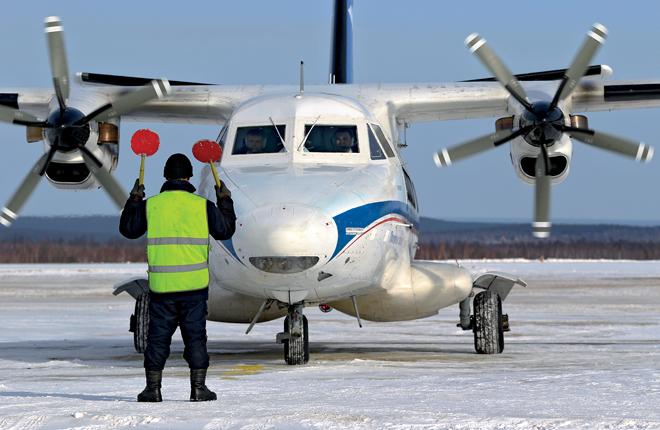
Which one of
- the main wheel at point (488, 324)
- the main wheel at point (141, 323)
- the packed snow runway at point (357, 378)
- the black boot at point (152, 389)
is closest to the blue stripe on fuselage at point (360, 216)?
the packed snow runway at point (357, 378)

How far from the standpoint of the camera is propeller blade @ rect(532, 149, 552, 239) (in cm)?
1463

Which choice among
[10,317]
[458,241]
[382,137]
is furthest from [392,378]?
[458,241]

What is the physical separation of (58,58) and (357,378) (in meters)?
6.78

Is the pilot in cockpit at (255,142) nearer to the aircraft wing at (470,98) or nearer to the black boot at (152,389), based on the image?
the aircraft wing at (470,98)

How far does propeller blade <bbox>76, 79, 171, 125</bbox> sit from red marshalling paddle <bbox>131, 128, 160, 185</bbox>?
560cm

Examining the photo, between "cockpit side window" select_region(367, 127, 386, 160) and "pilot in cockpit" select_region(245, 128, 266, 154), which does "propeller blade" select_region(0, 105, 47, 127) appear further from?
"cockpit side window" select_region(367, 127, 386, 160)

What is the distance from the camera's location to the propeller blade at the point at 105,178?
48.4ft

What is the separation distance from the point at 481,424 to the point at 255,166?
18.1ft

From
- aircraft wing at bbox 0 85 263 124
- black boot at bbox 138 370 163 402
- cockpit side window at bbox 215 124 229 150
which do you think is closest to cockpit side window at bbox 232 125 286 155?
cockpit side window at bbox 215 124 229 150

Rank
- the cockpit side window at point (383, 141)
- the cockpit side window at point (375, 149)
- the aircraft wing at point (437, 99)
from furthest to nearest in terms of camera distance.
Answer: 1. the aircraft wing at point (437, 99)
2. the cockpit side window at point (383, 141)
3. the cockpit side window at point (375, 149)

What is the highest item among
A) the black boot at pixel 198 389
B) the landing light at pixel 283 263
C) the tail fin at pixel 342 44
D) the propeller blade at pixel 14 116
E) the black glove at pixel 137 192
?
the tail fin at pixel 342 44

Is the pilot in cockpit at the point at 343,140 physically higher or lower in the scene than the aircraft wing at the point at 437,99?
lower

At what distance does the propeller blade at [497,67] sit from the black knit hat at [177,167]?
613cm

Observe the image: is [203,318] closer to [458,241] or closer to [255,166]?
[255,166]
